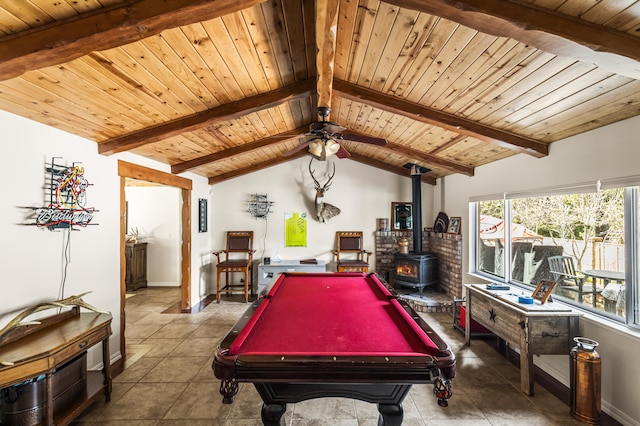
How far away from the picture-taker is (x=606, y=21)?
1.41m

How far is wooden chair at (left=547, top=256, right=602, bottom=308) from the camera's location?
2.60 metres

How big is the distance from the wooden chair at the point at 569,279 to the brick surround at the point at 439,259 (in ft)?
5.34

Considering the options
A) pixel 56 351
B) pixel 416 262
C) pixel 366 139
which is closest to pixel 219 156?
pixel 366 139

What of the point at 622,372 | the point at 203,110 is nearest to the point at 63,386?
the point at 203,110

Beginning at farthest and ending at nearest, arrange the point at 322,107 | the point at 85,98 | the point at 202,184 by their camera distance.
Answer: the point at 202,184 → the point at 322,107 → the point at 85,98

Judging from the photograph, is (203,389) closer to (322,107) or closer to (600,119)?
(322,107)

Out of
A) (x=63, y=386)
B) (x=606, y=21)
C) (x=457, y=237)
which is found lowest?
(x=63, y=386)

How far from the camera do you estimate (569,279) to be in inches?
111

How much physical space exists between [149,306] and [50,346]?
3416 mm

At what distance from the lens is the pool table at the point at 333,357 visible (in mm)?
1346

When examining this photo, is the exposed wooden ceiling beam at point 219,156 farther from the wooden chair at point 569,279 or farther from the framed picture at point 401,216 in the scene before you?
the wooden chair at point 569,279

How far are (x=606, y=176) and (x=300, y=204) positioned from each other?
4479 mm

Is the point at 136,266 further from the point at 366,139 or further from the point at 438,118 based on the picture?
the point at 438,118

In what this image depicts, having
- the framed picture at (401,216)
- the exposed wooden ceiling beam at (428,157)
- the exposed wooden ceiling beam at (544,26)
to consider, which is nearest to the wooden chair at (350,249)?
the framed picture at (401,216)
